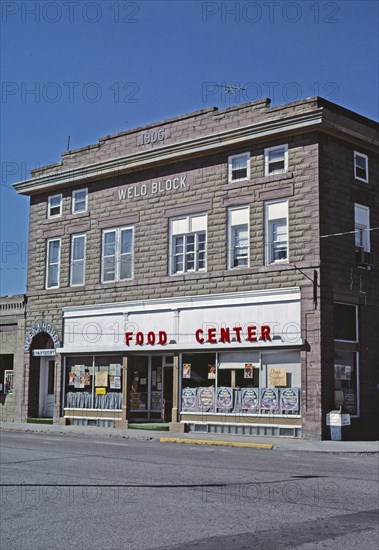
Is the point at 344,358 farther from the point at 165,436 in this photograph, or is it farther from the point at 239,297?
the point at 165,436

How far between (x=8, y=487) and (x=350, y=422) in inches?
598

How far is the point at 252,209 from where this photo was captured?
27.3 m

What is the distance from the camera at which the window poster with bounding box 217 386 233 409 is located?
27.0m

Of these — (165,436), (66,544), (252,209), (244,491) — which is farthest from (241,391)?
(66,544)

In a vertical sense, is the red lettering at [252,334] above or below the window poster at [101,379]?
above

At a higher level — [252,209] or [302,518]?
[252,209]

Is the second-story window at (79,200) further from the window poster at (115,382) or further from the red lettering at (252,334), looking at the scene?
the red lettering at (252,334)

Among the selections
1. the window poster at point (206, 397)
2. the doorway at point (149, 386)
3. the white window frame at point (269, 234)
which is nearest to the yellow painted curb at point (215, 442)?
the window poster at point (206, 397)

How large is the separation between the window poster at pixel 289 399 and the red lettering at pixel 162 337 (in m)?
5.46

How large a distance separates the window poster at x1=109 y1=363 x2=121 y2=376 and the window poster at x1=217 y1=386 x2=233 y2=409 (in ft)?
16.8

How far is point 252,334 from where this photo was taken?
26375 mm

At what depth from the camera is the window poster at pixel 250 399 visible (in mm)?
26328

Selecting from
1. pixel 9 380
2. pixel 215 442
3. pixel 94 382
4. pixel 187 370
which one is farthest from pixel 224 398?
pixel 9 380

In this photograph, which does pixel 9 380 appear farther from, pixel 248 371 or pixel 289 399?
pixel 289 399
